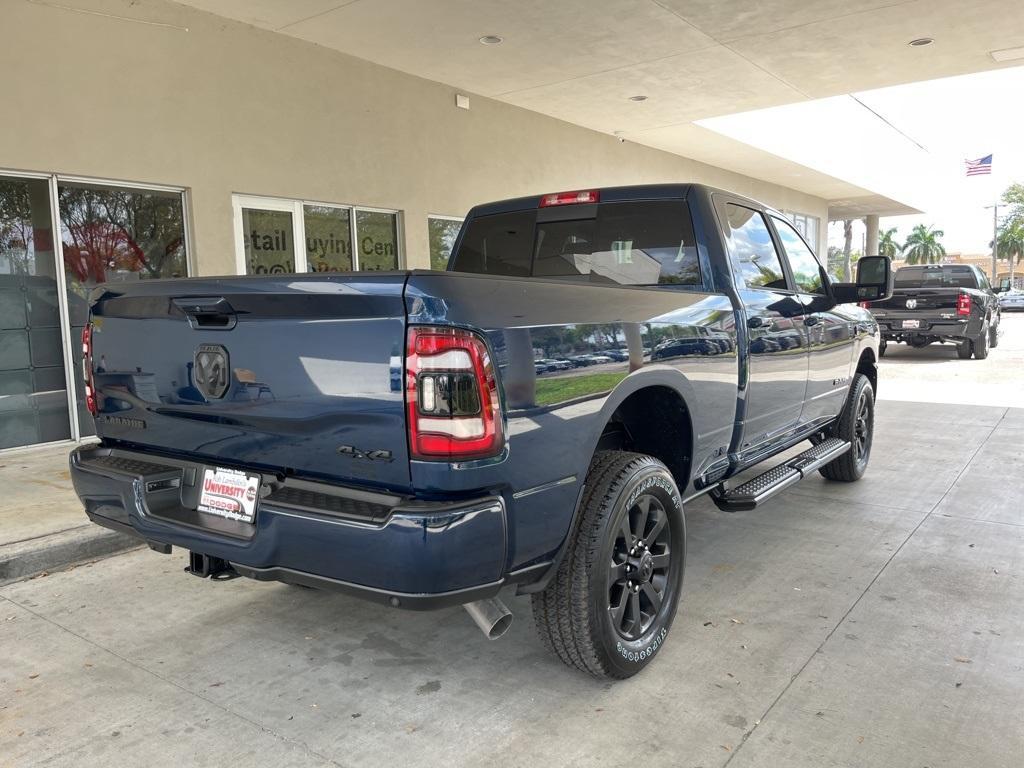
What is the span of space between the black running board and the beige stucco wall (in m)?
6.35

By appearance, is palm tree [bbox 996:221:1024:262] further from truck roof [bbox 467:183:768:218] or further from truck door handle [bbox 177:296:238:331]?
truck door handle [bbox 177:296:238:331]

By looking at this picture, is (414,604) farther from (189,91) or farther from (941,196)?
(941,196)

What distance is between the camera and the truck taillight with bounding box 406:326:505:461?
7.56ft

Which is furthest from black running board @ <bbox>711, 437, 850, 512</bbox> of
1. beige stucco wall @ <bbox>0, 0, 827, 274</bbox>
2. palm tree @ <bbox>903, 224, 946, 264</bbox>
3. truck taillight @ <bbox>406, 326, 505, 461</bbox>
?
palm tree @ <bbox>903, 224, 946, 264</bbox>

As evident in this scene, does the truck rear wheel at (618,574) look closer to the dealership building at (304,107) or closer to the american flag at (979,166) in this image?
the dealership building at (304,107)

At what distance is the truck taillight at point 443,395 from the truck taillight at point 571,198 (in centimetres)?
204

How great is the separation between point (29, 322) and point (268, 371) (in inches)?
243

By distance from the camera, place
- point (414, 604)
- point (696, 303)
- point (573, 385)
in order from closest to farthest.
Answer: point (414, 604) < point (573, 385) < point (696, 303)

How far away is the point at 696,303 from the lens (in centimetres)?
359

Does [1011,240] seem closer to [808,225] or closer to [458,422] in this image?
[808,225]

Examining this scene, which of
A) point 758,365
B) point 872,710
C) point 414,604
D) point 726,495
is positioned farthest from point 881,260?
point 414,604

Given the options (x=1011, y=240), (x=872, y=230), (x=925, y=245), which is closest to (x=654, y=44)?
(x=872, y=230)

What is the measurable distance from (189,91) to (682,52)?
5.94 m

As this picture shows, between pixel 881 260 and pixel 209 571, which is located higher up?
pixel 881 260
